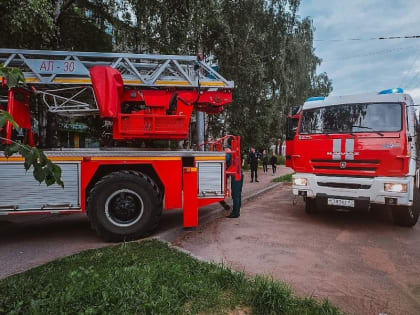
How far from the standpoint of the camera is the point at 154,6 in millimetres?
9336

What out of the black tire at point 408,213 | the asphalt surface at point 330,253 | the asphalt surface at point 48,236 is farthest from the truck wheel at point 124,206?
the black tire at point 408,213

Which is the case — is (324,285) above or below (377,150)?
below

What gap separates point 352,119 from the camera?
Result: 219 inches

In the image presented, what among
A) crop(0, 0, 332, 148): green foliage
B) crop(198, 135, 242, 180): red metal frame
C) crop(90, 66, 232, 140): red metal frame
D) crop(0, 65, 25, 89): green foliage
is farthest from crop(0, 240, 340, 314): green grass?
crop(0, 0, 332, 148): green foliage

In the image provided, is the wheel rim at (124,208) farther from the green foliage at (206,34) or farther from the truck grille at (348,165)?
the green foliage at (206,34)

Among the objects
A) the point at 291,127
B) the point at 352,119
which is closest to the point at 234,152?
the point at 291,127

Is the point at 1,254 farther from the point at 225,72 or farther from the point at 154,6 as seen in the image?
the point at 225,72

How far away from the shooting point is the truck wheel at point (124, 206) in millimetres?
4484

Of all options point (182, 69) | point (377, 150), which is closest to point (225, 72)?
point (182, 69)

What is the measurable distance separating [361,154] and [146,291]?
4491mm

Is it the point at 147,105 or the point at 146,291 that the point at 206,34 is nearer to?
the point at 147,105

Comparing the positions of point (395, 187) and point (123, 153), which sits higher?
point (123, 153)

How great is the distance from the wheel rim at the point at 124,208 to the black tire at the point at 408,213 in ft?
16.0

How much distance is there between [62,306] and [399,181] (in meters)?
5.24
